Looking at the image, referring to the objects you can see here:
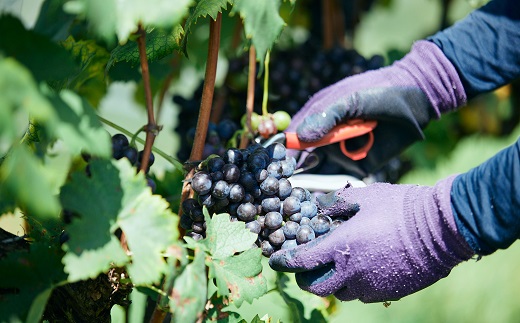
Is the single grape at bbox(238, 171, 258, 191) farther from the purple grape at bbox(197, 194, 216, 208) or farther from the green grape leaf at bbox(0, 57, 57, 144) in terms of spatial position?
the green grape leaf at bbox(0, 57, 57, 144)

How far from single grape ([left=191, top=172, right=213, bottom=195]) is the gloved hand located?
0.33 m

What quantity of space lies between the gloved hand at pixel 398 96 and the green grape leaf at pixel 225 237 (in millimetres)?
358

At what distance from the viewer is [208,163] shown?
3.31ft

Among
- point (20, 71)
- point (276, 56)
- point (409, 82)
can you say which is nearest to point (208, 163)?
point (20, 71)

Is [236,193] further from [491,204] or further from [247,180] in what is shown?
[491,204]

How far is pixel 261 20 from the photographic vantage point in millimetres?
903

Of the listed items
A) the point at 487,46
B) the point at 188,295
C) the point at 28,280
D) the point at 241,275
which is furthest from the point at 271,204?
the point at 487,46

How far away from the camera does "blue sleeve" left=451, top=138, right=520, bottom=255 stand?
954 millimetres

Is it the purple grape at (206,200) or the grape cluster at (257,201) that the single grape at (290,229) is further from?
the purple grape at (206,200)

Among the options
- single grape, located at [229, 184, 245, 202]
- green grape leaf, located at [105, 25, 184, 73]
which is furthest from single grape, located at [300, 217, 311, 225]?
green grape leaf, located at [105, 25, 184, 73]

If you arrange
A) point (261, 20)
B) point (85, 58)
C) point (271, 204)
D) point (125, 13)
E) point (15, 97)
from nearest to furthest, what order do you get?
point (15, 97) < point (125, 13) < point (261, 20) < point (271, 204) < point (85, 58)

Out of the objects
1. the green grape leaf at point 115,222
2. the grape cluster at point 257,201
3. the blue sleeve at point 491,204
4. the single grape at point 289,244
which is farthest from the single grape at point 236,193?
the blue sleeve at point 491,204

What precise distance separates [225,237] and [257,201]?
12cm

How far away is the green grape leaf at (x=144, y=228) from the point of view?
30.7 inches
